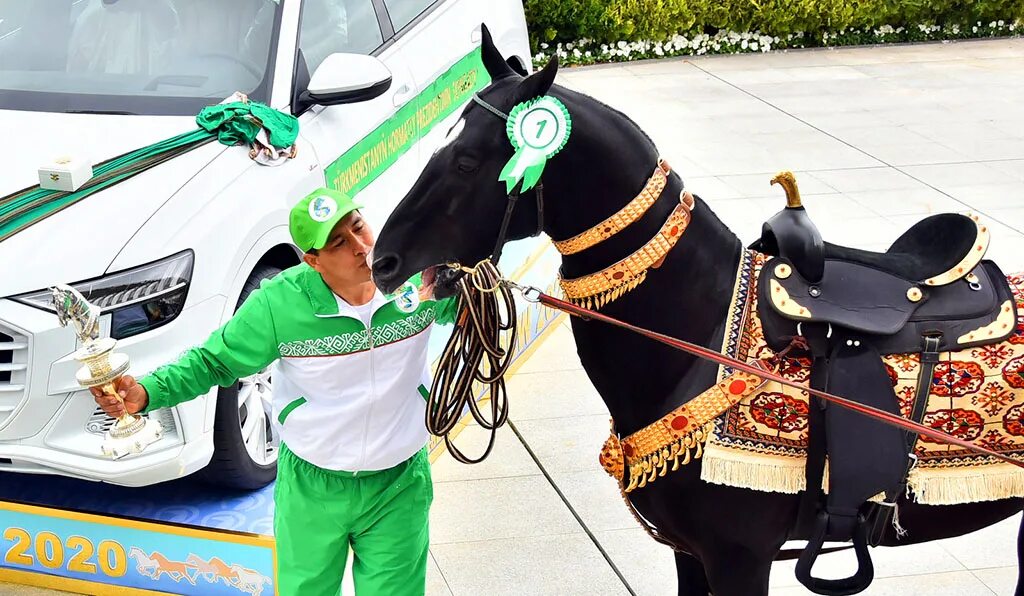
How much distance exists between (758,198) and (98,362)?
6011 mm

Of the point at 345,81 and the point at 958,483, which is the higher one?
the point at 345,81

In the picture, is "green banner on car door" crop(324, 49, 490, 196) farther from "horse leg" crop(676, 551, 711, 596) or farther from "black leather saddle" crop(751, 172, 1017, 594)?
"black leather saddle" crop(751, 172, 1017, 594)

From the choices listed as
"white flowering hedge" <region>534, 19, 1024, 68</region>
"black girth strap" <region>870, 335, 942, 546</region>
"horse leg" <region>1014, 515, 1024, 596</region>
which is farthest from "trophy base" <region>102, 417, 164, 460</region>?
"white flowering hedge" <region>534, 19, 1024, 68</region>

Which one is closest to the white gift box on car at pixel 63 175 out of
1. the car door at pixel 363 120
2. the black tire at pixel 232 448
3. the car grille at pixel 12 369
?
the car grille at pixel 12 369

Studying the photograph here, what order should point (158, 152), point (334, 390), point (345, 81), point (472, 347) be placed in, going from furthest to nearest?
point (345, 81)
point (158, 152)
point (334, 390)
point (472, 347)

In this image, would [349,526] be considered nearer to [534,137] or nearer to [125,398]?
[125,398]

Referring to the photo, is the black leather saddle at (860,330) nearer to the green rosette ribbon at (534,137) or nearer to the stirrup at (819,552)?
the stirrup at (819,552)

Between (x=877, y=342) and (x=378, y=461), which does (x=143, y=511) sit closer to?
(x=378, y=461)

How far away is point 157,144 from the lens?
4008mm

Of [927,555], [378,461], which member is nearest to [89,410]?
[378,461]

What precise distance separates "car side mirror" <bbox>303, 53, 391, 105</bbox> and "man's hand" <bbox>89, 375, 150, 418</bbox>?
1907 millimetres

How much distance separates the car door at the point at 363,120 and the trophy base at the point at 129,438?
1962 mm

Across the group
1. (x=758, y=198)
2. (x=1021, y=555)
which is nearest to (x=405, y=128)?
(x=1021, y=555)

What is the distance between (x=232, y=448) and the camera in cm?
412
